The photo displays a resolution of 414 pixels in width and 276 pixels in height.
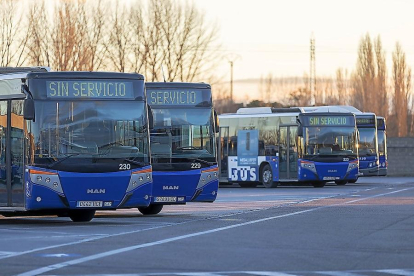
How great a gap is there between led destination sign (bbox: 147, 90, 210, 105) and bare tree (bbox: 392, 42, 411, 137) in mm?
63762

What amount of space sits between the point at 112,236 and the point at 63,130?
142 inches

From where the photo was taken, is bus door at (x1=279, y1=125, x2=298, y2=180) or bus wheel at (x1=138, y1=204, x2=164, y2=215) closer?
bus wheel at (x1=138, y1=204, x2=164, y2=215)

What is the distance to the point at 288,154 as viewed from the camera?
44.9 meters

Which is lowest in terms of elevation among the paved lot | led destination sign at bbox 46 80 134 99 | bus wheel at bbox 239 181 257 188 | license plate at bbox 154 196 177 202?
the paved lot

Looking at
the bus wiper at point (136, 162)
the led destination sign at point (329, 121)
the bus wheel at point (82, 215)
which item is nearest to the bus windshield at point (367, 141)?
A: the led destination sign at point (329, 121)

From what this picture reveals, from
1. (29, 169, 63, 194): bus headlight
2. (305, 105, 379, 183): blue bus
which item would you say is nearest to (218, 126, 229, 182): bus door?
(305, 105, 379, 183): blue bus

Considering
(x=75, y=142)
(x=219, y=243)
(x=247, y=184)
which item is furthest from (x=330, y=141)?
(x=219, y=243)

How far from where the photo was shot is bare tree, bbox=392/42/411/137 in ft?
290

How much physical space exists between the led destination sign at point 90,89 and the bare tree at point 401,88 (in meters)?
67.9

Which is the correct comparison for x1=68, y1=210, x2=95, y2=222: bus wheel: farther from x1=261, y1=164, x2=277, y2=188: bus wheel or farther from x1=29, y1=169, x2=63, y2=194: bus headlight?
x1=261, y1=164, x2=277, y2=188: bus wheel

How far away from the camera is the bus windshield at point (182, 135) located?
992 inches

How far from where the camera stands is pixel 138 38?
65.0 metres

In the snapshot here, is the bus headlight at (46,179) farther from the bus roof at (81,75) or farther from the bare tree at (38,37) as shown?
the bare tree at (38,37)

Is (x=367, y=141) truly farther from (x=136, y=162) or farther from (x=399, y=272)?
(x=399, y=272)
